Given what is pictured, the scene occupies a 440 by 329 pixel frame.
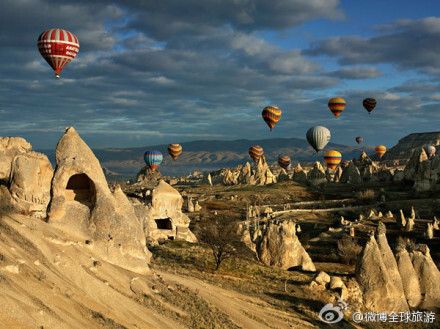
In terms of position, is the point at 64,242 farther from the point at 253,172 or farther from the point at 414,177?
the point at 253,172

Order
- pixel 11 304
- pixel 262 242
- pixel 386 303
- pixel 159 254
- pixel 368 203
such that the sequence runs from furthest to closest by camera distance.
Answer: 1. pixel 368 203
2. pixel 262 242
3. pixel 159 254
4. pixel 386 303
5. pixel 11 304

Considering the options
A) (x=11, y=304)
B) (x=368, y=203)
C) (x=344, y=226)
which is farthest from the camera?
(x=368, y=203)

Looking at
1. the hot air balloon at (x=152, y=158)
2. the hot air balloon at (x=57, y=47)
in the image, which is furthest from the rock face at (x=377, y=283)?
the hot air balloon at (x=152, y=158)

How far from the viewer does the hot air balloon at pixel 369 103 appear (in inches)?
5128

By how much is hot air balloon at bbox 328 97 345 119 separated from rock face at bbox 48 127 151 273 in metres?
98.5

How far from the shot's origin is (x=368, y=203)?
9038 centimetres

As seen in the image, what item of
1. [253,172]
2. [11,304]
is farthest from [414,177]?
[11,304]

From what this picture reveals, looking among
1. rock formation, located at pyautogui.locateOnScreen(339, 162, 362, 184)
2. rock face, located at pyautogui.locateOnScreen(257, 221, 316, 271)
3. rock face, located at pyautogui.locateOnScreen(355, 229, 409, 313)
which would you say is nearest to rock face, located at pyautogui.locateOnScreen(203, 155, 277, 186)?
rock formation, located at pyautogui.locateOnScreen(339, 162, 362, 184)

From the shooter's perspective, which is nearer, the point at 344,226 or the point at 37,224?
the point at 37,224

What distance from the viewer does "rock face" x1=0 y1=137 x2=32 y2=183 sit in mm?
19609

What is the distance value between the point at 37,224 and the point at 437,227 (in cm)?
5286

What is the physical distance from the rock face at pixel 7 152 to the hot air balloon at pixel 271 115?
90629mm

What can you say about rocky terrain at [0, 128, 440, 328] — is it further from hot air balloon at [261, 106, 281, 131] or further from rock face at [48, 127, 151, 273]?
hot air balloon at [261, 106, 281, 131]

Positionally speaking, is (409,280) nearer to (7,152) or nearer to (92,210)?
(92,210)
